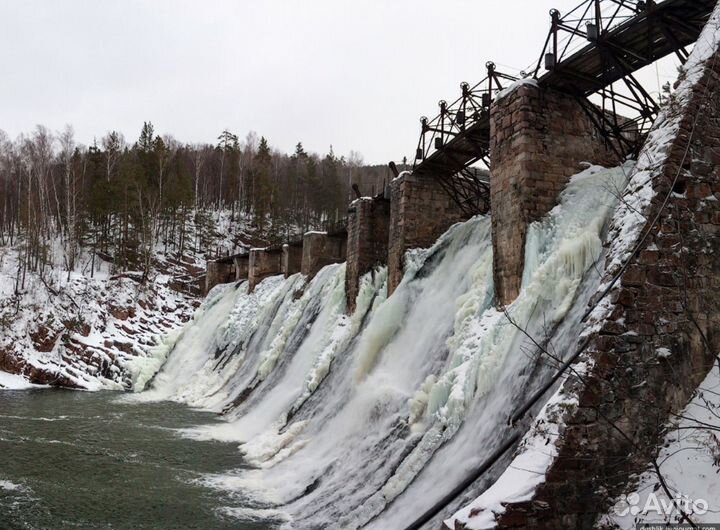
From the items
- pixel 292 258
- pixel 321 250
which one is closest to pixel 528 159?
pixel 321 250

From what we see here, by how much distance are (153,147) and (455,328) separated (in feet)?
153

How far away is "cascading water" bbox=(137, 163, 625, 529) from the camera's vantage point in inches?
270

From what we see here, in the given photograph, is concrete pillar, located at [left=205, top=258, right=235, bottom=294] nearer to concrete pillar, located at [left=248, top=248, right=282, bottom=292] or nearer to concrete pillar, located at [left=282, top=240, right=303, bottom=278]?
concrete pillar, located at [left=248, top=248, right=282, bottom=292]

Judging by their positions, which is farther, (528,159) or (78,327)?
(78,327)

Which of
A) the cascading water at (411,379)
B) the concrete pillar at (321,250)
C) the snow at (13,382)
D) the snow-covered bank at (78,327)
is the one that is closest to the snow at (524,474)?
the cascading water at (411,379)

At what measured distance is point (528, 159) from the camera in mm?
8625

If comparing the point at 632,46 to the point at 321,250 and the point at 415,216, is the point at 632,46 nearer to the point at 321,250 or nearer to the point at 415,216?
the point at 415,216

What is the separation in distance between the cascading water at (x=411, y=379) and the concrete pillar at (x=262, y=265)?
34.2 ft

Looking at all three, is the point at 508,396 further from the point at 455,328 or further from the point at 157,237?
the point at 157,237

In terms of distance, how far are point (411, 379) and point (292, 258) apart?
654 inches

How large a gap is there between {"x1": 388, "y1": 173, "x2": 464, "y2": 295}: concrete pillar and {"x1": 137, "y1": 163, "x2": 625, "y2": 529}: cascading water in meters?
0.60

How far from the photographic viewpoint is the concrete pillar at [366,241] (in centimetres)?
1605

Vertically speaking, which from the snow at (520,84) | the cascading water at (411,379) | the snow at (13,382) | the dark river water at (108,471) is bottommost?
the snow at (13,382)

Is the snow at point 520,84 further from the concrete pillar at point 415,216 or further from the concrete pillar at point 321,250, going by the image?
the concrete pillar at point 321,250
